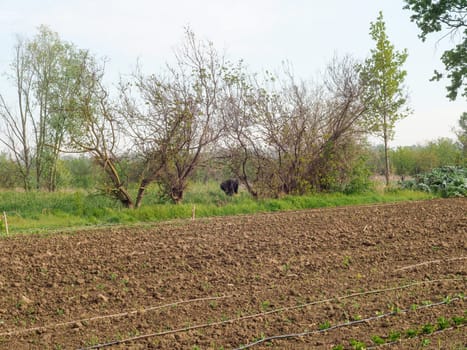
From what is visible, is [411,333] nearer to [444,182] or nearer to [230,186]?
[230,186]

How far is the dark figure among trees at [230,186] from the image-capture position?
19.9 metres

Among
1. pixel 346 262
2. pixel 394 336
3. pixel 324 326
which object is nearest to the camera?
pixel 394 336

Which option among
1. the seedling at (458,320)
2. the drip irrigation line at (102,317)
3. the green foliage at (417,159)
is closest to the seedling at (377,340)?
the seedling at (458,320)

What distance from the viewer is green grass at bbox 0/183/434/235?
47.9ft

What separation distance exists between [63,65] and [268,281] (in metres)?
22.2

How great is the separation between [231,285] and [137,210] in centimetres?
773

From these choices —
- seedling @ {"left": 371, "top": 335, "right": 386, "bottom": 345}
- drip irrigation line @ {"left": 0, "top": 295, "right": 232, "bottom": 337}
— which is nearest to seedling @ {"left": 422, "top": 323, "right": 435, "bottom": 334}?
seedling @ {"left": 371, "top": 335, "right": 386, "bottom": 345}


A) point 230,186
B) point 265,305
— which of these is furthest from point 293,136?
point 265,305

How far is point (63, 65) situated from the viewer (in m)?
27.2

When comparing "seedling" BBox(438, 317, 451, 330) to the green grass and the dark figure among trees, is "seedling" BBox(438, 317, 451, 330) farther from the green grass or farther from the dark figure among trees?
the dark figure among trees

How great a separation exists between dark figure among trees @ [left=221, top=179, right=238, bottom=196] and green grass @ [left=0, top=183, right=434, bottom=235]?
0.24 m

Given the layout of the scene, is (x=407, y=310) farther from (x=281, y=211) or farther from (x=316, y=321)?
(x=281, y=211)

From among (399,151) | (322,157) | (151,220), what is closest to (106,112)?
(151,220)

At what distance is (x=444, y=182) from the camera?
22.3 m
